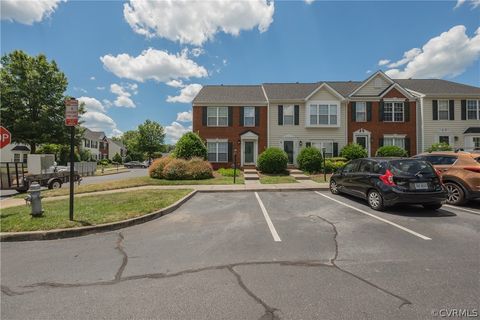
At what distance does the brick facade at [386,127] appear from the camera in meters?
22.0

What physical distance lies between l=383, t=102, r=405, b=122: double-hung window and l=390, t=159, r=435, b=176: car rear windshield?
17077 mm

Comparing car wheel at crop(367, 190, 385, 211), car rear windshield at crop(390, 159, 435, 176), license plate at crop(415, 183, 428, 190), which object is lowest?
car wheel at crop(367, 190, 385, 211)

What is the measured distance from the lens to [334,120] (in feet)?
72.2

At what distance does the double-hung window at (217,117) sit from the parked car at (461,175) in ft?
54.4

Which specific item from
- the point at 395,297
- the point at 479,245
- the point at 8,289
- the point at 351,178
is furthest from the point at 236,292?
the point at 351,178

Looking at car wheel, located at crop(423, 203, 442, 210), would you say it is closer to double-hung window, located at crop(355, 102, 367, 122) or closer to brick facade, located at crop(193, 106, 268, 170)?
brick facade, located at crop(193, 106, 268, 170)

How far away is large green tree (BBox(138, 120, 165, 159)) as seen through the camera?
58.8 metres

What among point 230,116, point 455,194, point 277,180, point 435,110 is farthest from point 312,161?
point 435,110

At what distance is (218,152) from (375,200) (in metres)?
16.0

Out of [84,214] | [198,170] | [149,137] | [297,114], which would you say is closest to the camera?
[84,214]

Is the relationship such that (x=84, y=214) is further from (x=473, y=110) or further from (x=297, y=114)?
(x=473, y=110)

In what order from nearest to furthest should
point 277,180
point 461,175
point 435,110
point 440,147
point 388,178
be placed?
point 388,178 → point 461,175 → point 277,180 → point 440,147 → point 435,110

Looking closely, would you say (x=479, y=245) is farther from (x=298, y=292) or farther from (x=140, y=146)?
(x=140, y=146)

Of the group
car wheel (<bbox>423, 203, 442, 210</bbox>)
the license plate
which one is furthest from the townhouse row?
the license plate
